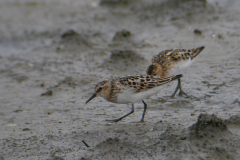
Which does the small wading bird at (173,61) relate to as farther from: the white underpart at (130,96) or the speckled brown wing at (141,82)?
the white underpart at (130,96)

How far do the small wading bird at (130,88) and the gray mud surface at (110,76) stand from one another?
485mm

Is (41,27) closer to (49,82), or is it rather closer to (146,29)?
(146,29)

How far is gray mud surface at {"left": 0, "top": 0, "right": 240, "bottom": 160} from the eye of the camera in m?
4.76

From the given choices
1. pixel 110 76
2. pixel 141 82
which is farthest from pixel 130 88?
pixel 110 76

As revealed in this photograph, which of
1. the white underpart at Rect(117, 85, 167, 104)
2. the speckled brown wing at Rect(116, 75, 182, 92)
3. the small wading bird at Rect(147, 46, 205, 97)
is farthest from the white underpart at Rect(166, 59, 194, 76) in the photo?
the white underpart at Rect(117, 85, 167, 104)

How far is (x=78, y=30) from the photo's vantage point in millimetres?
12461

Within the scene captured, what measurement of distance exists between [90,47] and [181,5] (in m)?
4.82

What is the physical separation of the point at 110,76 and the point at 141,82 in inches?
107

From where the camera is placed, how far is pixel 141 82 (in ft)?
18.7

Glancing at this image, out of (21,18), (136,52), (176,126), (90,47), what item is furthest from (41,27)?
(176,126)

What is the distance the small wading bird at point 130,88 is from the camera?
18.3ft

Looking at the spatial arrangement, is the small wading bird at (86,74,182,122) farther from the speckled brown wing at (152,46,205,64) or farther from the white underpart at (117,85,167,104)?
the speckled brown wing at (152,46,205,64)

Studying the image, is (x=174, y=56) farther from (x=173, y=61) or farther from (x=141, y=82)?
(x=141, y=82)

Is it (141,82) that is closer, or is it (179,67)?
(141,82)
